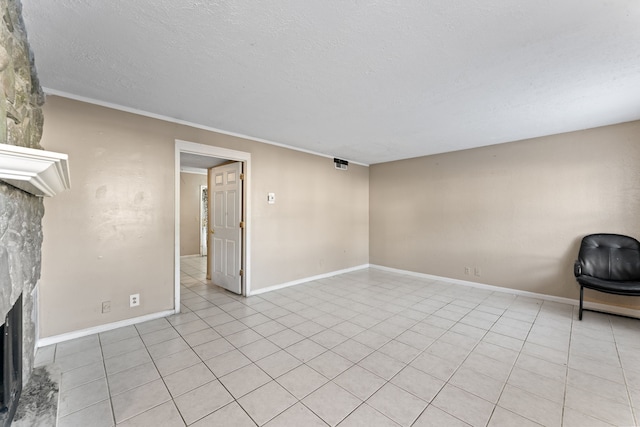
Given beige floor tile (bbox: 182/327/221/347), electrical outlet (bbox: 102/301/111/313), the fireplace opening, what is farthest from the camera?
electrical outlet (bbox: 102/301/111/313)

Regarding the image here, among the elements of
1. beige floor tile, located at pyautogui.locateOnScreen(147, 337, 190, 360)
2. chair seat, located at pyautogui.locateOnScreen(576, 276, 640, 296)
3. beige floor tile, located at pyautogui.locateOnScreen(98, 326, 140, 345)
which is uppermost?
chair seat, located at pyautogui.locateOnScreen(576, 276, 640, 296)

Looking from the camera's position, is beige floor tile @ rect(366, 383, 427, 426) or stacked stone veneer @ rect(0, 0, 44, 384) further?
beige floor tile @ rect(366, 383, 427, 426)

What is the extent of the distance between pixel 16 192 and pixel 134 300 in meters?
1.89

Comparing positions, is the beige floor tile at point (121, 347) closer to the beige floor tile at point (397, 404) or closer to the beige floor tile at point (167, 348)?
the beige floor tile at point (167, 348)

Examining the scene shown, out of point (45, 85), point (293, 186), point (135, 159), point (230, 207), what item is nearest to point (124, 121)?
point (135, 159)

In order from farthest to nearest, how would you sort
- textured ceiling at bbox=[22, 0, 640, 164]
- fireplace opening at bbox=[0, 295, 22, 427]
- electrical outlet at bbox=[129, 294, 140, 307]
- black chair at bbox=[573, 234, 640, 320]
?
black chair at bbox=[573, 234, 640, 320] < electrical outlet at bbox=[129, 294, 140, 307] < textured ceiling at bbox=[22, 0, 640, 164] < fireplace opening at bbox=[0, 295, 22, 427]

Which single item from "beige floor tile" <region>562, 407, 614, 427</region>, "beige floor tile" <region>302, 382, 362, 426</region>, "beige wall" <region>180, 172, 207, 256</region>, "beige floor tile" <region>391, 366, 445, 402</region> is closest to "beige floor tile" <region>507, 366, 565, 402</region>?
"beige floor tile" <region>562, 407, 614, 427</region>

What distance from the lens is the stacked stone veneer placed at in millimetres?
1158

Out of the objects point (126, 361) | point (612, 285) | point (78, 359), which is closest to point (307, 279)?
point (126, 361)

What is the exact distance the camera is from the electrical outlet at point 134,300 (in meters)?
2.87

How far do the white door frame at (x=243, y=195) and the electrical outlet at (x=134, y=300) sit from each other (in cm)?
38

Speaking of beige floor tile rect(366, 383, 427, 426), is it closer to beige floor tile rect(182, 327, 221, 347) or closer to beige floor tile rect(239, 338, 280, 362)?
beige floor tile rect(239, 338, 280, 362)

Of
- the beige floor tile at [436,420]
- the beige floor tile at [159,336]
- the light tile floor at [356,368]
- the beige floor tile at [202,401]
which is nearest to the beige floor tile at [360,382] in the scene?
the light tile floor at [356,368]

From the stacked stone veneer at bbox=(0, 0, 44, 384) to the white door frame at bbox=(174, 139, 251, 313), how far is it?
1281mm
